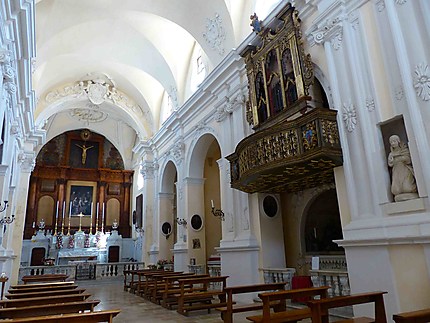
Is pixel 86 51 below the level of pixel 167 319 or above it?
above

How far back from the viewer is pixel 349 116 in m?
5.63

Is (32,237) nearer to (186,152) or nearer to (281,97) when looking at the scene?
(186,152)

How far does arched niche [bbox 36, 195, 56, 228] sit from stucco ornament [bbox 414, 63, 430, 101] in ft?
61.5

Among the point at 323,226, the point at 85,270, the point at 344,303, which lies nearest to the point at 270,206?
the point at 323,226

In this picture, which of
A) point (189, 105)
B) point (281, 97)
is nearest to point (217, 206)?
point (189, 105)

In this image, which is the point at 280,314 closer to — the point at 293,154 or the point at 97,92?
the point at 293,154

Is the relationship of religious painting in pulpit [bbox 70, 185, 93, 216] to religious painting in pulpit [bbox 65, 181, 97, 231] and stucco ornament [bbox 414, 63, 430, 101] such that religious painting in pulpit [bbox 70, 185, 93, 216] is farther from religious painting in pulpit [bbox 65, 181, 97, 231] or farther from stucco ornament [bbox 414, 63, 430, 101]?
stucco ornament [bbox 414, 63, 430, 101]

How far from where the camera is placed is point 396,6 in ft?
16.8

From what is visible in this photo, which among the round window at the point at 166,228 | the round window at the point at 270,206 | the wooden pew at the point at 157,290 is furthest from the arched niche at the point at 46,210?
the round window at the point at 270,206

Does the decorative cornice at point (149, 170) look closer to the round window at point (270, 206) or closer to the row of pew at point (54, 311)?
the round window at point (270, 206)

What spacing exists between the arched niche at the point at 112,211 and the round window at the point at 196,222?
34.1 feet

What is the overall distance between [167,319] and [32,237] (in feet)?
47.7

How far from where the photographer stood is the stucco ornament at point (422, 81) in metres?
4.58

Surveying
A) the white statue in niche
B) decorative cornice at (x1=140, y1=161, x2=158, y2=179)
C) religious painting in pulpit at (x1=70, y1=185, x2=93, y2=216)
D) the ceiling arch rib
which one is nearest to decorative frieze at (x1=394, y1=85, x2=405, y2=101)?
the white statue in niche
